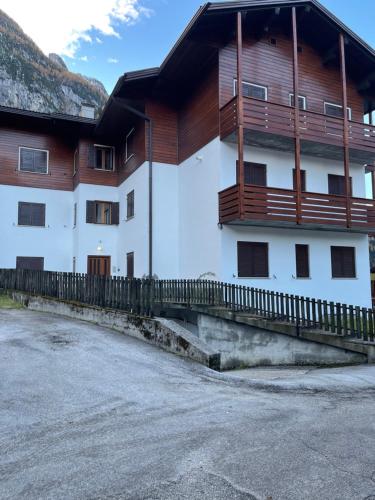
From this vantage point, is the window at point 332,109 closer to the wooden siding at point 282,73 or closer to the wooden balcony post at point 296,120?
the wooden siding at point 282,73

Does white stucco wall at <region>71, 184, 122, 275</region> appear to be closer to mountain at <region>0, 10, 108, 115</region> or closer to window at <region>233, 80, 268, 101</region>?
window at <region>233, 80, 268, 101</region>

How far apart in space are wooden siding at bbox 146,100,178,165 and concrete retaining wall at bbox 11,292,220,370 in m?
8.53

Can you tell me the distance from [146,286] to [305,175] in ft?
34.1

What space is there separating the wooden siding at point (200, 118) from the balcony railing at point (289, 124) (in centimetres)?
76

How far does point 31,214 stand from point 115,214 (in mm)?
4347

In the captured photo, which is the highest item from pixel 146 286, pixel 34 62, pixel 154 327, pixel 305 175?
pixel 34 62

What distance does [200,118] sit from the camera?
1571cm

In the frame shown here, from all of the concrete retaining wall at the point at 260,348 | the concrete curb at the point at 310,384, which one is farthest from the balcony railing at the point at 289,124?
the concrete curb at the point at 310,384

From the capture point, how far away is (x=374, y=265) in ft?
81.6

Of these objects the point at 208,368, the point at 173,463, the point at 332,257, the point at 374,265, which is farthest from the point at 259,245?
the point at 374,265

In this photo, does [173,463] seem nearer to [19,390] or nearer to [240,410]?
[240,410]

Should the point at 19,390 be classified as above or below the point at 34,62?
below

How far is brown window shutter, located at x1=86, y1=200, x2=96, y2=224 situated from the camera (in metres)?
19.8

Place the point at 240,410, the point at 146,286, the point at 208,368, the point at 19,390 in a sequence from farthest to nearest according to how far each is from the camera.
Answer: the point at 146,286
the point at 208,368
the point at 19,390
the point at 240,410
